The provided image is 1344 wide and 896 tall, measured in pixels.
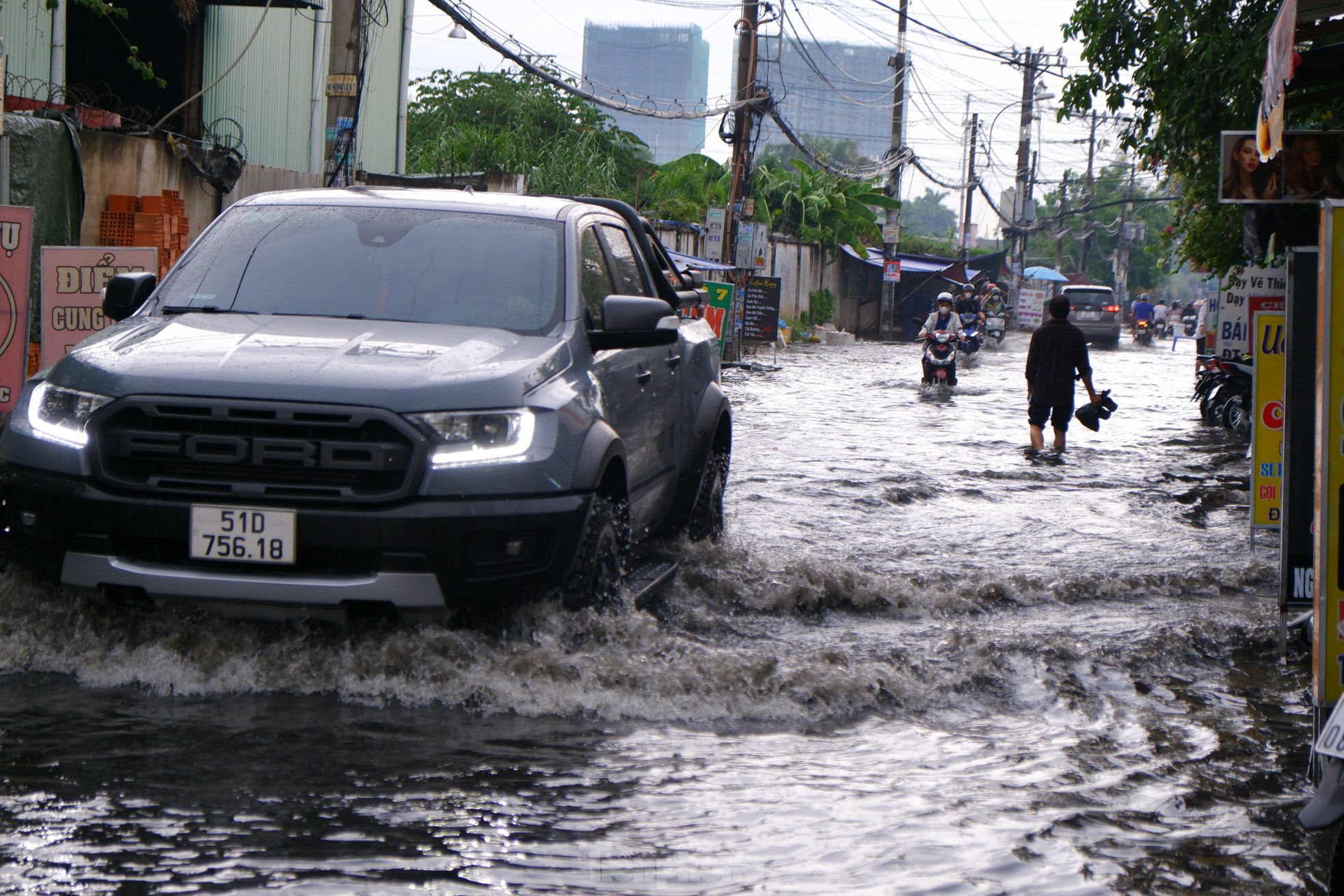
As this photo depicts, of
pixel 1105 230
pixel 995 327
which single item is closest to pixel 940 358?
pixel 995 327

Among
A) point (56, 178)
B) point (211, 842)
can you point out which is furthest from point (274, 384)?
point (56, 178)

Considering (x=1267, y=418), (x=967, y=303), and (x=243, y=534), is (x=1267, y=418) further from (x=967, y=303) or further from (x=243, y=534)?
(x=967, y=303)

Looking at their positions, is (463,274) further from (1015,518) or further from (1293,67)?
(1015,518)

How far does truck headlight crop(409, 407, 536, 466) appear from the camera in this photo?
4.47 meters

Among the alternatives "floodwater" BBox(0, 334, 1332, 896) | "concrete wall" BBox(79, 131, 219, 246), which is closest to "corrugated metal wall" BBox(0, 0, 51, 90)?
"concrete wall" BBox(79, 131, 219, 246)

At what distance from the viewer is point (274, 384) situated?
4.42 metres

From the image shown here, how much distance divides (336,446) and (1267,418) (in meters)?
4.70

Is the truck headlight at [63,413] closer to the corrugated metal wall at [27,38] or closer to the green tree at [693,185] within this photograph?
the corrugated metal wall at [27,38]

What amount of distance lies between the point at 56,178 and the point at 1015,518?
25.1 feet

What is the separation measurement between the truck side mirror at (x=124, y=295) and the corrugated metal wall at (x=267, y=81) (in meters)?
13.4

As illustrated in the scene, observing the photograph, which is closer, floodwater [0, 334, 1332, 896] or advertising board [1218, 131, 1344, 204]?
floodwater [0, 334, 1332, 896]

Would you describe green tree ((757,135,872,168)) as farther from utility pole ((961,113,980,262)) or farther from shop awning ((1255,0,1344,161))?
shop awning ((1255,0,1344,161))

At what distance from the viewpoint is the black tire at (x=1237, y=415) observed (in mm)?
17078

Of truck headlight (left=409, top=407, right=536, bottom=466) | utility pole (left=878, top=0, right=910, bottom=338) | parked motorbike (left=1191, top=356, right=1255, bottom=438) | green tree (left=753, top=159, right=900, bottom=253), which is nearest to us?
truck headlight (left=409, top=407, right=536, bottom=466)
